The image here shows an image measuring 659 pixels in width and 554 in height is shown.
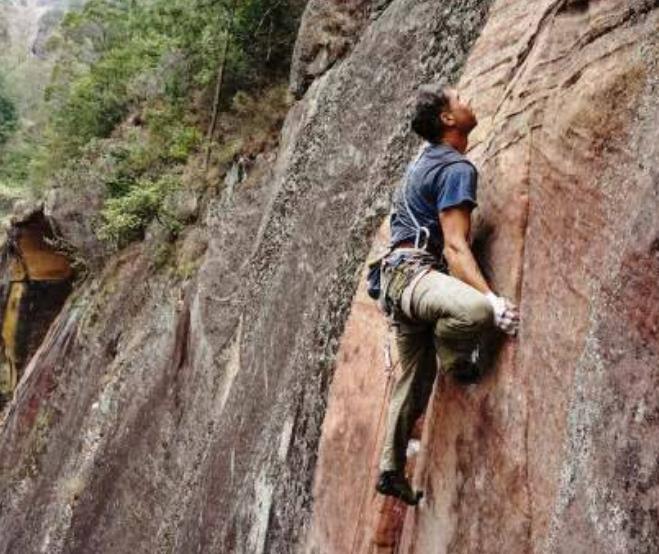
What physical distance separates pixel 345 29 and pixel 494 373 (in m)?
8.27

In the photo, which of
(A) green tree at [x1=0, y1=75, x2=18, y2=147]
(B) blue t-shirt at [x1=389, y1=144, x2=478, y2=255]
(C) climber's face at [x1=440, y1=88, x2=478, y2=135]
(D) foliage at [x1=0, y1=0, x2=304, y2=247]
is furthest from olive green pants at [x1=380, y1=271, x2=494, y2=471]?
(A) green tree at [x1=0, y1=75, x2=18, y2=147]

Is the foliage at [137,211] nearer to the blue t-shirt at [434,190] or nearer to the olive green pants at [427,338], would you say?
the blue t-shirt at [434,190]

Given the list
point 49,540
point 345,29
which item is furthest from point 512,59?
point 49,540

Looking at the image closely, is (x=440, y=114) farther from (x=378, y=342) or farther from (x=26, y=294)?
(x=26, y=294)

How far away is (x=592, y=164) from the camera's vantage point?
177 inches

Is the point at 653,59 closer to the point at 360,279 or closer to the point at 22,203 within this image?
the point at 360,279

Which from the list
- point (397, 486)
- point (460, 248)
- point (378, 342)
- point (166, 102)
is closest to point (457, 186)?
point (460, 248)

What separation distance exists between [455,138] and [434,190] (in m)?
0.42

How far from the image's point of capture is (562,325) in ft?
14.4

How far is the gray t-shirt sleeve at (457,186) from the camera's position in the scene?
16.5ft

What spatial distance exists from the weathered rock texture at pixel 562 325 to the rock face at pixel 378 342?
1 centimetres

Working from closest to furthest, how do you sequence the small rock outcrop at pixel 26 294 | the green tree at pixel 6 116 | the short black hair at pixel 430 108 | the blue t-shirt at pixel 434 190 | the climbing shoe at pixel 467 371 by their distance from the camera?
the climbing shoe at pixel 467 371 < the blue t-shirt at pixel 434 190 < the short black hair at pixel 430 108 < the small rock outcrop at pixel 26 294 < the green tree at pixel 6 116

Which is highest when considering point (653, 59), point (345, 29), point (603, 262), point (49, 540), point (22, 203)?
point (22, 203)

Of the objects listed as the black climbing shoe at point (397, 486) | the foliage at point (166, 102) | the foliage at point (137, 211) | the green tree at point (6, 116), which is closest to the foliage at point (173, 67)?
the foliage at point (166, 102)
